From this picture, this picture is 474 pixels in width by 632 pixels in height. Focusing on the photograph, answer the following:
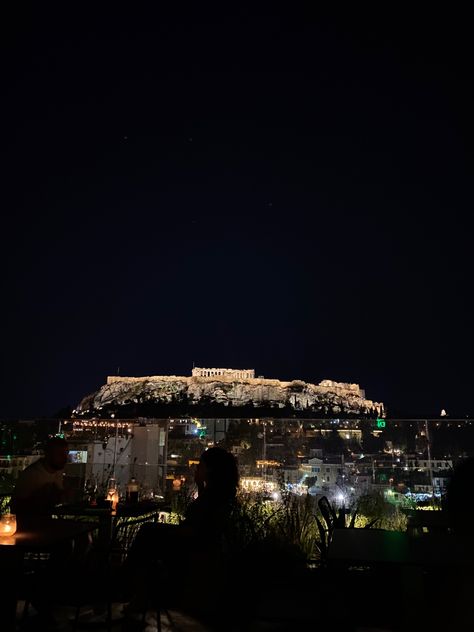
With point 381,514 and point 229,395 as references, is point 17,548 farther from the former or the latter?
point 229,395

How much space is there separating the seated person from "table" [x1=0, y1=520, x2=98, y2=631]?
23.1 inches

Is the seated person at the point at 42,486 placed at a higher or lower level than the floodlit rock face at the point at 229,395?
lower

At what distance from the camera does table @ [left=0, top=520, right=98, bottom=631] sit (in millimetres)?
1993

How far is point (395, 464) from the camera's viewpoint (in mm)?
6383

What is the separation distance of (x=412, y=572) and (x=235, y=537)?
62.7 inches

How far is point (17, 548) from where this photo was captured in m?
2.10

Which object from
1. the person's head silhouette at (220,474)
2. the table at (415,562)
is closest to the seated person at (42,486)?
the person's head silhouette at (220,474)

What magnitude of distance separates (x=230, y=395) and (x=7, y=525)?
6952 centimetres

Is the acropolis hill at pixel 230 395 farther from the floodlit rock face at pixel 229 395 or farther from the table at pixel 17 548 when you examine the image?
the table at pixel 17 548

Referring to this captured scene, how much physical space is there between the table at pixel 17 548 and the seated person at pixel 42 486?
0.59m

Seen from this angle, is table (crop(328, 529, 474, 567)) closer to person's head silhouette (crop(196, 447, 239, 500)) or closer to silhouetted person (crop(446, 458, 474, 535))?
silhouetted person (crop(446, 458, 474, 535))

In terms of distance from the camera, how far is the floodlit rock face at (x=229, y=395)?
2680 inches

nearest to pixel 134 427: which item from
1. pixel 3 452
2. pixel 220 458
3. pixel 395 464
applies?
pixel 3 452

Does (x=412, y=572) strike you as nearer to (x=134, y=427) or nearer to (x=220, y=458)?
(x=220, y=458)
